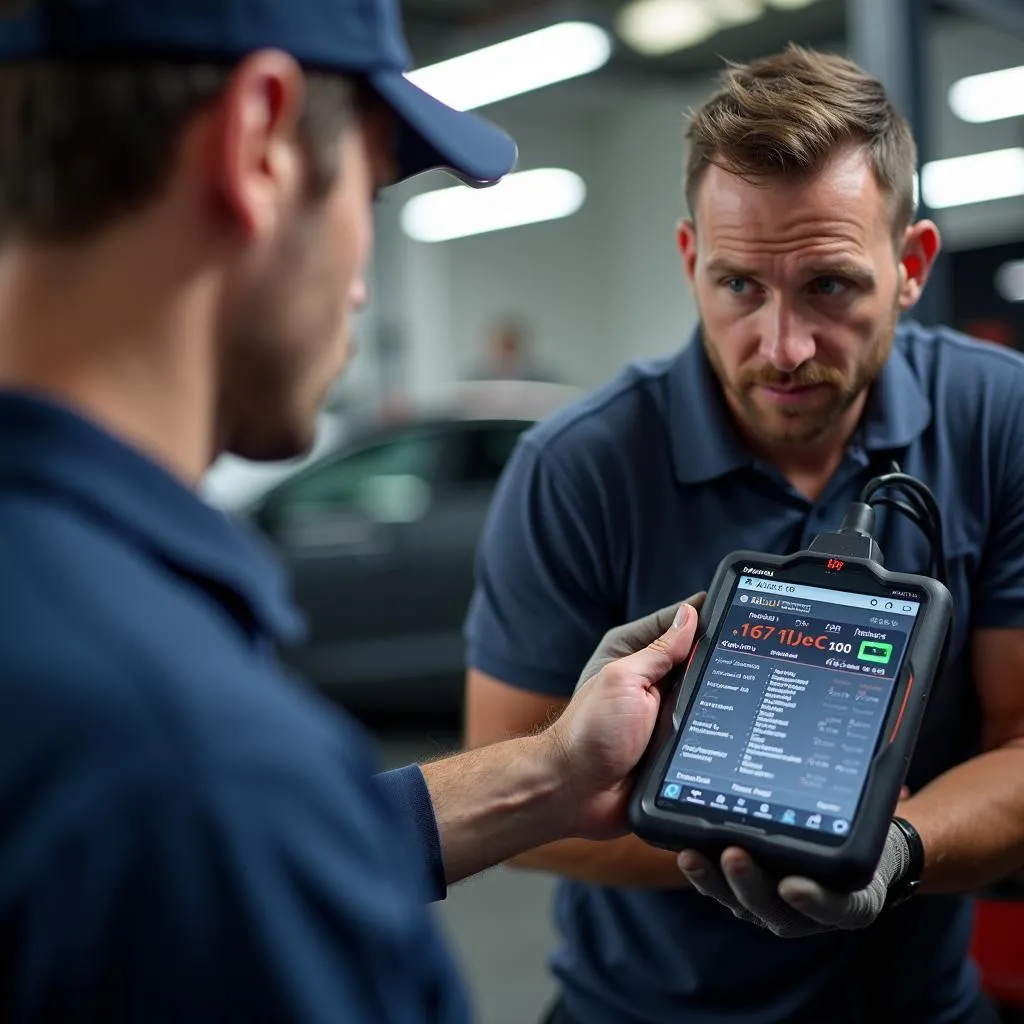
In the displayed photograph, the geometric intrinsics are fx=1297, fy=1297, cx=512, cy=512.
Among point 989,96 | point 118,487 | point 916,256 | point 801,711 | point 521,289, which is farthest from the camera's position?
point 521,289

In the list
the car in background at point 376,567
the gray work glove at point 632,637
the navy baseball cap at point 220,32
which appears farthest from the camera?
the car in background at point 376,567

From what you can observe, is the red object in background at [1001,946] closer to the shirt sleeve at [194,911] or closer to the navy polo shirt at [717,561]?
the navy polo shirt at [717,561]

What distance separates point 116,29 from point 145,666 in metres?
0.36

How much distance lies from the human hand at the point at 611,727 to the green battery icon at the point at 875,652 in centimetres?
18

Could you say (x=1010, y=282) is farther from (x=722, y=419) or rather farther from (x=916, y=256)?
(x=722, y=419)

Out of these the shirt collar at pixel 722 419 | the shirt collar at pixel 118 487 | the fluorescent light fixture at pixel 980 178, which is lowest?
the shirt collar at pixel 722 419

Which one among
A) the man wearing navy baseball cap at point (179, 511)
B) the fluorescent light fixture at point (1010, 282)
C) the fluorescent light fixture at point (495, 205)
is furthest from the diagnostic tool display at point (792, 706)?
the fluorescent light fixture at point (495, 205)

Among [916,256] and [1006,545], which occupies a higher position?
[916,256]

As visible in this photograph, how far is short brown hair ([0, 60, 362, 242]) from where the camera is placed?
74cm

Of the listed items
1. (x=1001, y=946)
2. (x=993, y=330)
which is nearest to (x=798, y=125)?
(x=1001, y=946)

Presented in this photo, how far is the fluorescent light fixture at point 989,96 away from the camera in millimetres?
9555

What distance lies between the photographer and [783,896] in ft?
3.88

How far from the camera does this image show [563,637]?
1.60m

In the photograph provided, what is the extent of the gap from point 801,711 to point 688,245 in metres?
0.69
